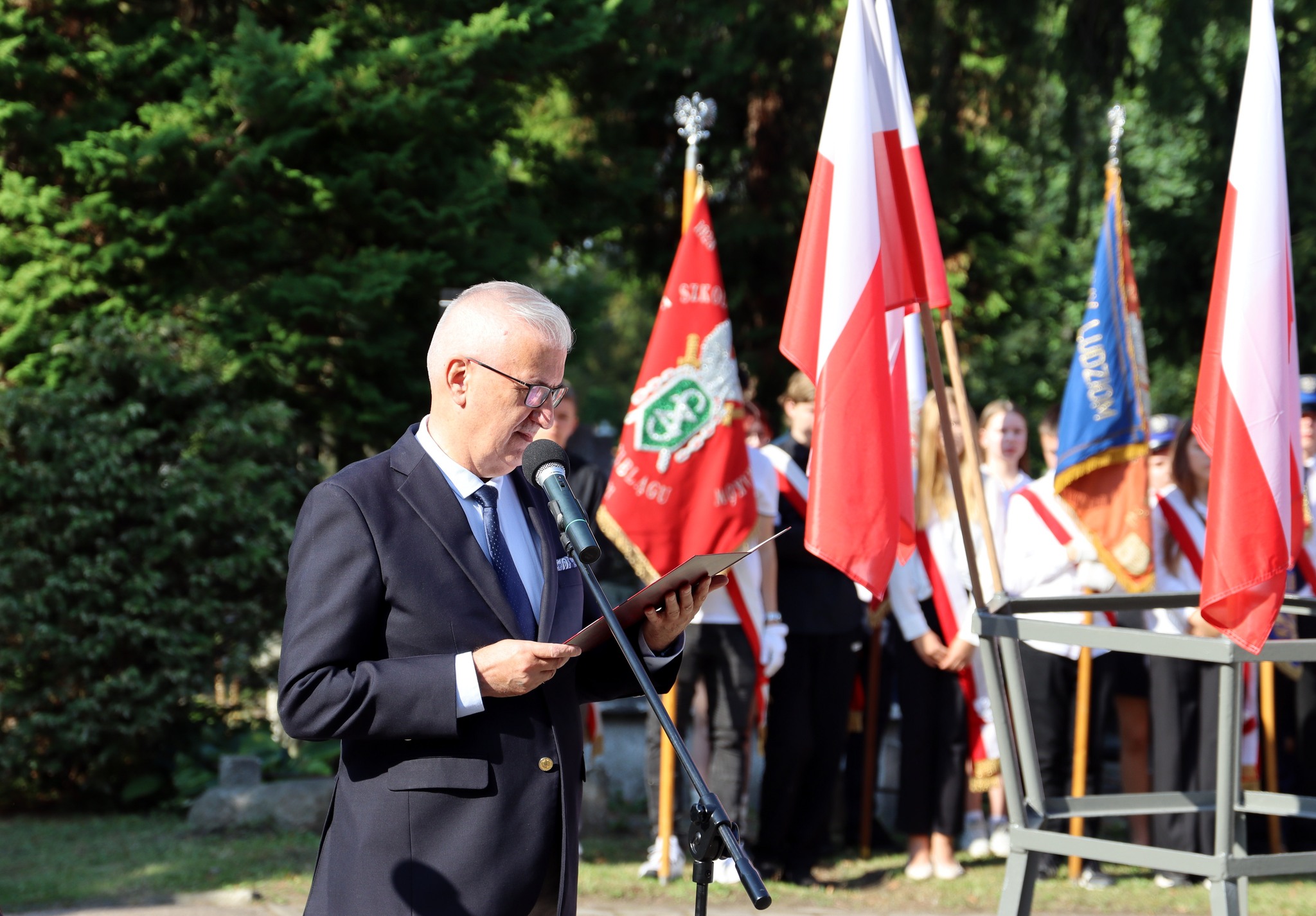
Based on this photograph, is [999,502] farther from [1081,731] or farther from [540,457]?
[540,457]

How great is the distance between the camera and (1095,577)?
5996mm

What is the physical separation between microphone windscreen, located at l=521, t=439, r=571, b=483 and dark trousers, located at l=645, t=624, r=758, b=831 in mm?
3526

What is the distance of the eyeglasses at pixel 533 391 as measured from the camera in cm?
242

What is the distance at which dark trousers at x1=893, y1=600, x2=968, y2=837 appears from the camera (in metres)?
6.22

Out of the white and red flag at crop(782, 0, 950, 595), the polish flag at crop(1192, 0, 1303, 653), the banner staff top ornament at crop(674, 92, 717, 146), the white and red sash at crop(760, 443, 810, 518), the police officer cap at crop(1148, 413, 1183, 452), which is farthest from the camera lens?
the police officer cap at crop(1148, 413, 1183, 452)

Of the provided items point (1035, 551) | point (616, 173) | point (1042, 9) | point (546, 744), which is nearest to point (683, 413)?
point (1035, 551)

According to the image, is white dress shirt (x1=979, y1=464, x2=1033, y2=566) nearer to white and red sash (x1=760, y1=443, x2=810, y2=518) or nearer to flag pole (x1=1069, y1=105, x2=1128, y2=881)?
flag pole (x1=1069, y1=105, x2=1128, y2=881)

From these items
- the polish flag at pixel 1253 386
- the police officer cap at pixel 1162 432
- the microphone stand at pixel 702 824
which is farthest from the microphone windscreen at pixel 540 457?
the police officer cap at pixel 1162 432

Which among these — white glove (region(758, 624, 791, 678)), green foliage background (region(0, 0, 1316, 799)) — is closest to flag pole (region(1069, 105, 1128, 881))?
white glove (region(758, 624, 791, 678))

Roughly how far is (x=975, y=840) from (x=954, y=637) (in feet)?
4.21

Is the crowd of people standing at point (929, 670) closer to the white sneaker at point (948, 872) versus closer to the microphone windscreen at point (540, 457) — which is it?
the white sneaker at point (948, 872)

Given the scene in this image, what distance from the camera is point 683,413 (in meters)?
5.96

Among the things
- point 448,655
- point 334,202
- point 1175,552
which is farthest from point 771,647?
point 334,202

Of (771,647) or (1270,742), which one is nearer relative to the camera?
(771,647)
